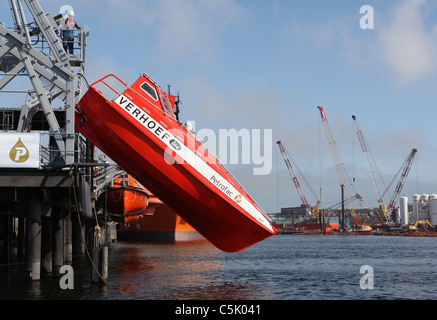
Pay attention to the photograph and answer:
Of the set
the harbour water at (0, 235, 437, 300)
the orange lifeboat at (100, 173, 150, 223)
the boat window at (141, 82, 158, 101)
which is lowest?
the harbour water at (0, 235, 437, 300)

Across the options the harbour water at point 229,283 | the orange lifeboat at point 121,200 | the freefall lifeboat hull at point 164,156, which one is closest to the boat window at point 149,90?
the freefall lifeboat hull at point 164,156

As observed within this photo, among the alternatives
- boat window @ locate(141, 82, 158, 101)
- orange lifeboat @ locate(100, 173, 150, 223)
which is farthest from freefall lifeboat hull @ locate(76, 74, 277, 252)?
orange lifeboat @ locate(100, 173, 150, 223)

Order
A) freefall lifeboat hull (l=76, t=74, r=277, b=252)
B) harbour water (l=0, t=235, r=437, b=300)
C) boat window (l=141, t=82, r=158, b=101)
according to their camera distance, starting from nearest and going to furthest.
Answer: harbour water (l=0, t=235, r=437, b=300)
freefall lifeboat hull (l=76, t=74, r=277, b=252)
boat window (l=141, t=82, r=158, b=101)

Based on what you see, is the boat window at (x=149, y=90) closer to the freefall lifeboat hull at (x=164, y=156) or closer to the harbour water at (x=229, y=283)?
the freefall lifeboat hull at (x=164, y=156)

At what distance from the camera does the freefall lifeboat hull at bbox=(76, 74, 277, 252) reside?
78.7ft

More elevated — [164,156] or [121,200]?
[164,156]

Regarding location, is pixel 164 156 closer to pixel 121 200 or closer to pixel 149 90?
pixel 149 90

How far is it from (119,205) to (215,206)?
17718 mm

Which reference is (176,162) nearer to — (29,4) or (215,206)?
(215,206)

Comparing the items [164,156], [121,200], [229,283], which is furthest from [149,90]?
[121,200]

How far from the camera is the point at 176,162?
78.7 feet

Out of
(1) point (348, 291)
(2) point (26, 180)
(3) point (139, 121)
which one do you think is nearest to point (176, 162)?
(3) point (139, 121)

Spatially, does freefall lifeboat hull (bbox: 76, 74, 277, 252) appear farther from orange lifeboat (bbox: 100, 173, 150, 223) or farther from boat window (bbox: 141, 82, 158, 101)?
orange lifeboat (bbox: 100, 173, 150, 223)

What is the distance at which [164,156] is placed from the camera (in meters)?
24.0
